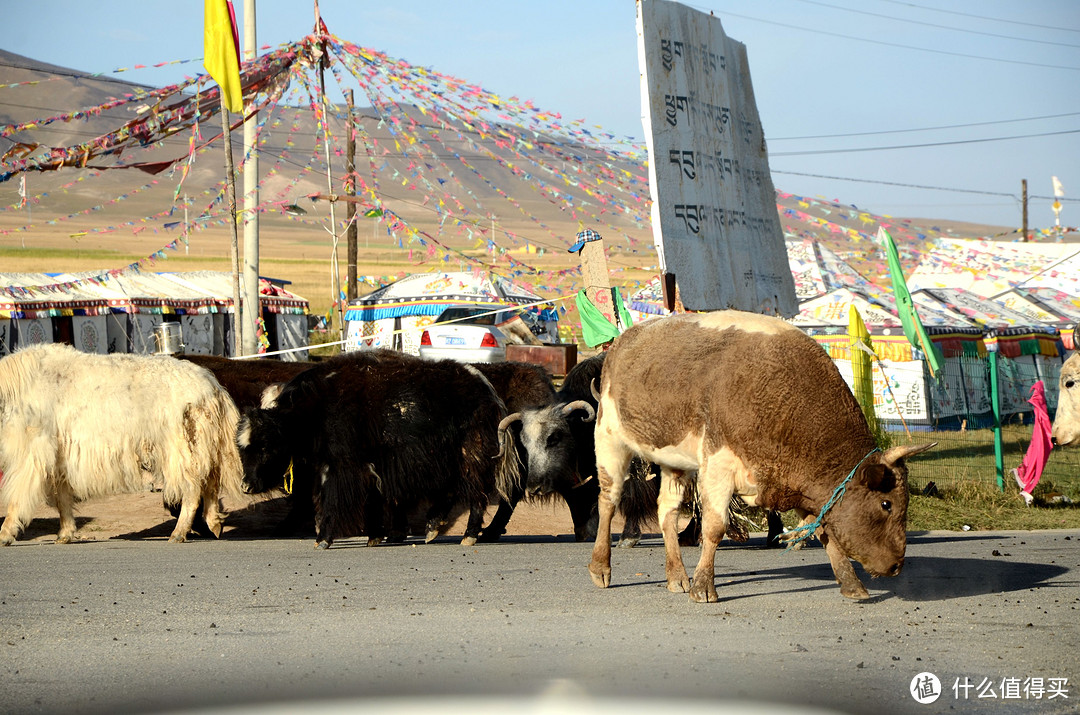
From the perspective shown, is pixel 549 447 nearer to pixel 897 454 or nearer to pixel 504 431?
pixel 504 431

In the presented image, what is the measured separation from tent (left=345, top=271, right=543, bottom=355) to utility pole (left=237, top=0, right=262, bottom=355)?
1207 centimetres

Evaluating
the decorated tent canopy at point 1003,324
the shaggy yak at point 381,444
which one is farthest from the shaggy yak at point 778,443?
the decorated tent canopy at point 1003,324

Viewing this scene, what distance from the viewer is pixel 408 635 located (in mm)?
5281

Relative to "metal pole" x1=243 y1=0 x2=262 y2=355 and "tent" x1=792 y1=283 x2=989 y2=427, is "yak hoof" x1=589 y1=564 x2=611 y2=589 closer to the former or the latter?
"metal pole" x1=243 y1=0 x2=262 y2=355

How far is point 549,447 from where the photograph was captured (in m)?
9.39

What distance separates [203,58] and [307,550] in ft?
27.2

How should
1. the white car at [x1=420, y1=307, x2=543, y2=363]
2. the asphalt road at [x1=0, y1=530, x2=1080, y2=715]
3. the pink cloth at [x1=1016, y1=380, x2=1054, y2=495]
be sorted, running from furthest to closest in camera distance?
the white car at [x1=420, y1=307, x2=543, y2=363] → the pink cloth at [x1=1016, y1=380, x2=1054, y2=495] → the asphalt road at [x1=0, y1=530, x2=1080, y2=715]

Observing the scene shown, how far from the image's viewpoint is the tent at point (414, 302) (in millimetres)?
29906

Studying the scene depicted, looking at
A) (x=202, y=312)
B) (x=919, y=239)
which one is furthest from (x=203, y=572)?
(x=202, y=312)

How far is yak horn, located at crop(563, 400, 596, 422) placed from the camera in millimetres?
9188

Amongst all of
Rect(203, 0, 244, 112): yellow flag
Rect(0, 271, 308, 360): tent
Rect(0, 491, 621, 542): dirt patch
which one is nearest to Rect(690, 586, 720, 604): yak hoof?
Rect(0, 491, 621, 542): dirt patch

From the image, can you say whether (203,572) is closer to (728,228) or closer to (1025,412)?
(728,228)

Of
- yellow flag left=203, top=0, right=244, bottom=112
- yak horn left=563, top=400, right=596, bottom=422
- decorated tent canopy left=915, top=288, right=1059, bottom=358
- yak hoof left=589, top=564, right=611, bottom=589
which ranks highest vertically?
yellow flag left=203, top=0, right=244, bottom=112

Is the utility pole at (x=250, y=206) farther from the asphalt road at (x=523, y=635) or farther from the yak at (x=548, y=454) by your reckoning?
the asphalt road at (x=523, y=635)
